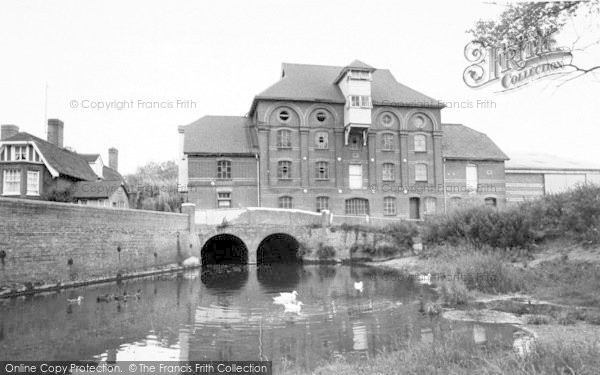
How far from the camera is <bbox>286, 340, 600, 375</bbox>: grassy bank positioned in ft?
17.4

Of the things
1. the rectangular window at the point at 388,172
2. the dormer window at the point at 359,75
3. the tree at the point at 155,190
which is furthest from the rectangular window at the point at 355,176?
the tree at the point at 155,190

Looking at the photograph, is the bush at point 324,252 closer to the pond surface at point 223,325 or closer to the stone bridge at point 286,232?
the stone bridge at point 286,232

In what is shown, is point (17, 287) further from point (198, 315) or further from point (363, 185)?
point (363, 185)

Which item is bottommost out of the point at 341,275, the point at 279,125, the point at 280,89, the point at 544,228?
the point at 341,275

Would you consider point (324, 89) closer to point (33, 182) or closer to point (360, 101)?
point (360, 101)

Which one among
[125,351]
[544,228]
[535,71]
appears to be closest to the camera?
[535,71]

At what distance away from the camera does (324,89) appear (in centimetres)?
3925

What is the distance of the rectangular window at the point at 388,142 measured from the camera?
1545 inches

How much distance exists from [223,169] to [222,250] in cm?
647

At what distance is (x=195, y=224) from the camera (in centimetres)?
3105

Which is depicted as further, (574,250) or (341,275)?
(341,275)

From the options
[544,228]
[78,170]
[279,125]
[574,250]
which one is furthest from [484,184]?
[78,170]

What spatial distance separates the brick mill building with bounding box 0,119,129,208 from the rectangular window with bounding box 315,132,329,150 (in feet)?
49.4

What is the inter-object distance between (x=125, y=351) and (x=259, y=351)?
2.67 metres
